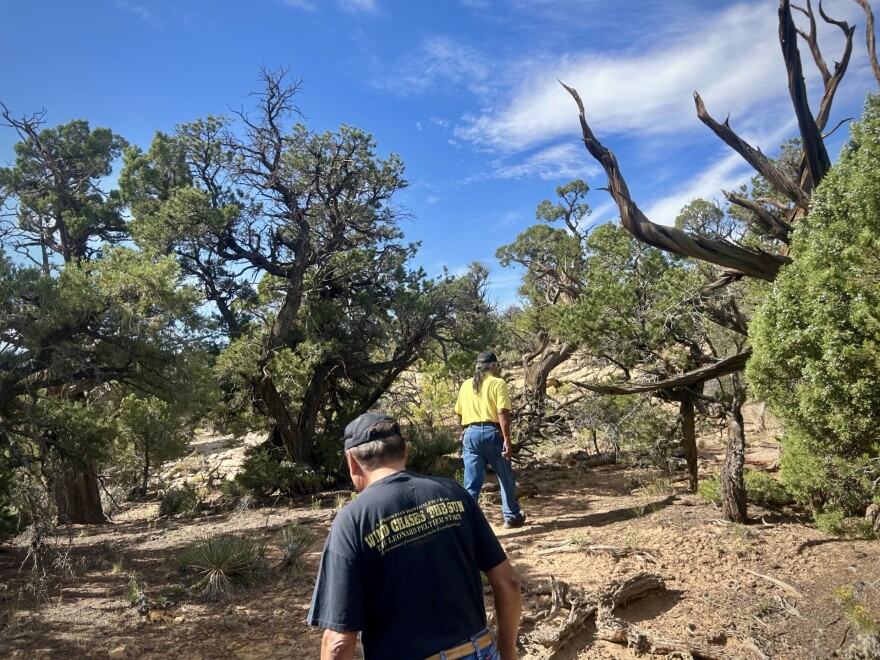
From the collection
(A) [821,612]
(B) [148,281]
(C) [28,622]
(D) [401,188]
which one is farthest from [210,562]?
(D) [401,188]

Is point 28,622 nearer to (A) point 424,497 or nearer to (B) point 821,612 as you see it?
(A) point 424,497

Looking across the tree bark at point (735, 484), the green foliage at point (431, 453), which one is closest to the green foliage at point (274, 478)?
the green foliage at point (431, 453)

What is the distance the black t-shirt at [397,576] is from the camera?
6.39 ft

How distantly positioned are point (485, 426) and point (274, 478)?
20.1 feet

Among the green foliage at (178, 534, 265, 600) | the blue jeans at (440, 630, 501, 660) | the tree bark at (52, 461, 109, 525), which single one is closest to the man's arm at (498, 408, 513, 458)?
the green foliage at (178, 534, 265, 600)

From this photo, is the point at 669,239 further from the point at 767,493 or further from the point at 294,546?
the point at 294,546

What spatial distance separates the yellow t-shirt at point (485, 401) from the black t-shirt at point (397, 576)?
14.5 ft

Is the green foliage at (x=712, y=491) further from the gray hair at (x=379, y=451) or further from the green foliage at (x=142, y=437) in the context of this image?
the green foliage at (x=142, y=437)

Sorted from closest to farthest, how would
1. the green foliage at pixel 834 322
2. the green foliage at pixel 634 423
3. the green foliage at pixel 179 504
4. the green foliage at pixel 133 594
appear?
the green foliage at pixel 834 322 → the green foliage at pixel 133 594 → the green foliage at pixel 634 423 → the green foliage at pixel 179 504

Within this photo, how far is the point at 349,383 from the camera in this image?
1266cm

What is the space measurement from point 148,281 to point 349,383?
19.7ft

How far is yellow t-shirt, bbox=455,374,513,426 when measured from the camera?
21.4 feet

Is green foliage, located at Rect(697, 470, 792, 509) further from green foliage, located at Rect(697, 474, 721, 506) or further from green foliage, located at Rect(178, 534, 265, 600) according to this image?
green foliage, located at Rect(178, 534, 265, 600)

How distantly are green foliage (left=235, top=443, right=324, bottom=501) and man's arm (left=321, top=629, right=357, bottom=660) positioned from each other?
972 centimetres
